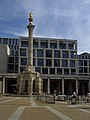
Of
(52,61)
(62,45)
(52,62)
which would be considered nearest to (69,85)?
(52,62)

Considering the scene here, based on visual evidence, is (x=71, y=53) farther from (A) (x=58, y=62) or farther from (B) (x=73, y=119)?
(B) (x=73, y=119)

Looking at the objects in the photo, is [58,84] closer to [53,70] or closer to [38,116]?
[53,70]

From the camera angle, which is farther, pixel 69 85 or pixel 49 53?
pixel 49 53

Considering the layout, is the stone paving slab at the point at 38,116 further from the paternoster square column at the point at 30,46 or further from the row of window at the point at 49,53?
the row of window at the point at 49,53

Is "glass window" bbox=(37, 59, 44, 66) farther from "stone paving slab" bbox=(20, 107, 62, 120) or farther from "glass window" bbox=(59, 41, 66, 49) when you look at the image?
"stone paving slab" bbox=(20, 107, 62, 120)

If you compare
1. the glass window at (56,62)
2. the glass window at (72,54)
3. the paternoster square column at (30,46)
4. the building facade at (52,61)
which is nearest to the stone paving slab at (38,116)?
the paternoster square column at (30,46)

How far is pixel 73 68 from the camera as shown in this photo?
436ft

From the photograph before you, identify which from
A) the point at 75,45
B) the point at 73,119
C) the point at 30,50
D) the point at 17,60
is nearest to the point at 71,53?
the point at 75,45

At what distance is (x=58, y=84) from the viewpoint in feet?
411

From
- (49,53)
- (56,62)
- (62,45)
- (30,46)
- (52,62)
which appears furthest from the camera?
(62,45)

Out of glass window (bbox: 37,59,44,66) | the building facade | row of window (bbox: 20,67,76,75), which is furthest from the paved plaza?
glass window (bbox: 37,59,44,66)

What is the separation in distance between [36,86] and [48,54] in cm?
5238

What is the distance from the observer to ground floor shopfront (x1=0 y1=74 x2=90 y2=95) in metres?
112

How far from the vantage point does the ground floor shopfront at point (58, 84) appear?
11150 cm
